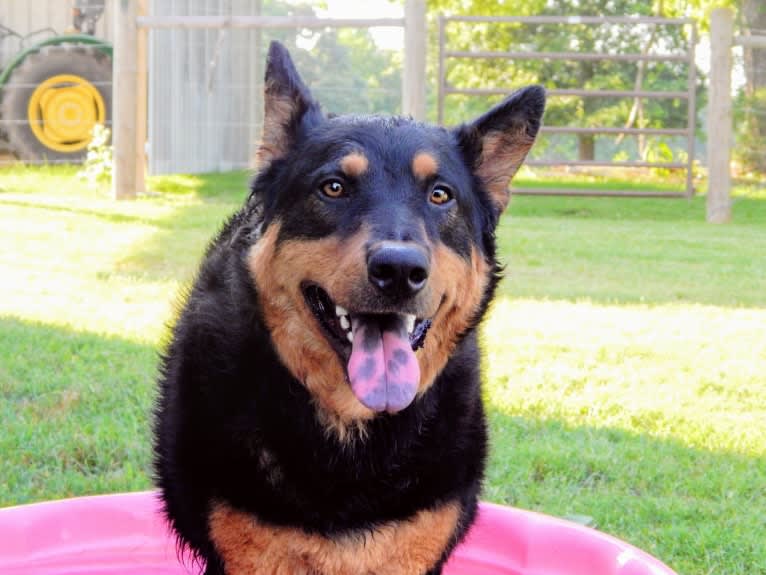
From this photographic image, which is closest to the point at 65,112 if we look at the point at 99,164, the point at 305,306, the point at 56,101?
the point at 56,101

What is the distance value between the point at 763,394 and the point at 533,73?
19236mm

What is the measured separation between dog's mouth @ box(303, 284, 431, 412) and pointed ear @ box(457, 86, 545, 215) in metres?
0.68

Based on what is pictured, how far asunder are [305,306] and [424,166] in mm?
579

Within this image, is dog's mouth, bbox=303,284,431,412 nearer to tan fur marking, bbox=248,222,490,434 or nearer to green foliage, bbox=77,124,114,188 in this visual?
tan fur marking, bbox=248,222,490,434

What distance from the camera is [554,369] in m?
6.92

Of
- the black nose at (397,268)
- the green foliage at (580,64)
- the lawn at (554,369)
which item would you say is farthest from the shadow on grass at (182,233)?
the green foliage at (580,64)

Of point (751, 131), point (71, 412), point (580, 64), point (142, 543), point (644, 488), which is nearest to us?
point (142, 543)

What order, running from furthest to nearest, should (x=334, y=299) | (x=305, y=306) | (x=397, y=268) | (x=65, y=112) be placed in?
(x=65, y=112) → (x=305, y=306) → (x=334, y=299) → (x=397, y=268)

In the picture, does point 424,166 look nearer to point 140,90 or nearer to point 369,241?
point 369,241

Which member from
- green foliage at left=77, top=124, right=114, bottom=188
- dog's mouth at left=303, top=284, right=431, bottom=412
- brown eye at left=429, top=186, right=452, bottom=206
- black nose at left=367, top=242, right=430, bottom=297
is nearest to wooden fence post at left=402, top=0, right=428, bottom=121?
green foliage at left=77, top=124, right=114, bottom=188

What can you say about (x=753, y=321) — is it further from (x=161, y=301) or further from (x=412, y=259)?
(x=412, y=259)

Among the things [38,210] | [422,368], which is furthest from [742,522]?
[38,210]

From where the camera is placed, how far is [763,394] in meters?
6.63

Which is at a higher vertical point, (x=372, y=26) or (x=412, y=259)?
(x=372, y=26)
